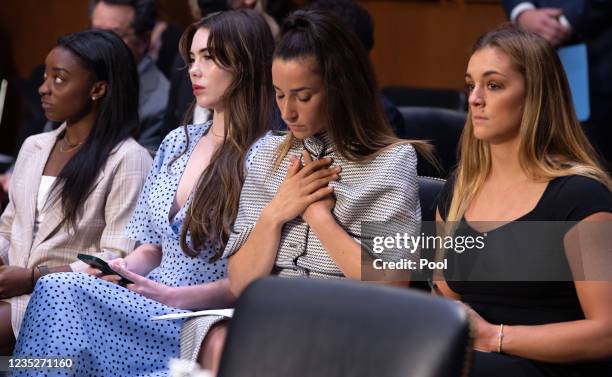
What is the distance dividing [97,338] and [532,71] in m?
1.24

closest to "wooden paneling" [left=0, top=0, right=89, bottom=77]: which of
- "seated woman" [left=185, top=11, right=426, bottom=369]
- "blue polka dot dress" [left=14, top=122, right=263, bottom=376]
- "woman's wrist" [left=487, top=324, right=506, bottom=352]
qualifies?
"blue polka dot dress" [left=14, top=122, right=263, bottom=376]

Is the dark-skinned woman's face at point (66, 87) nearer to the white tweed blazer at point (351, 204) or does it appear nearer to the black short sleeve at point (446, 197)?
the white tweed blazer at point (351, 204)

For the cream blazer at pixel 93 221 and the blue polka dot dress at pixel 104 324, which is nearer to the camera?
the blue polka dot dress at pixel 104 324

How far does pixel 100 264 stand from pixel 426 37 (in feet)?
9.79

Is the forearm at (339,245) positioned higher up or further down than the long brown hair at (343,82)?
further down

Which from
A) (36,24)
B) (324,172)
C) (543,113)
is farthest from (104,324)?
Result: (36,24)

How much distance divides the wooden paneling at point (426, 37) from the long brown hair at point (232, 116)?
7.64 feet

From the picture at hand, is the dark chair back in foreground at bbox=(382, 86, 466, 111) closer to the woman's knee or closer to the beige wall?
the beige wall

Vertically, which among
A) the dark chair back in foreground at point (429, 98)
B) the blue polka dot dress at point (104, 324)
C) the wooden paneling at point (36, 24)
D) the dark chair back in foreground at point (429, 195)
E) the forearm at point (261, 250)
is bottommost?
the blue polka dot dress at point (104, 324)

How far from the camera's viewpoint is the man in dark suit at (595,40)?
3811mm

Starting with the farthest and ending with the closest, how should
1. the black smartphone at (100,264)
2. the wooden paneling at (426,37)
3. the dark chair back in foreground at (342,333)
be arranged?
the wooden paneling at (426,37), the black smartphone at (100,264), the dark chair back in foreground at (342,333)

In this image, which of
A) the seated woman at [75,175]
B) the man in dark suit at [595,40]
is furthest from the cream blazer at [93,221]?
the man in dark suit at [595,40]

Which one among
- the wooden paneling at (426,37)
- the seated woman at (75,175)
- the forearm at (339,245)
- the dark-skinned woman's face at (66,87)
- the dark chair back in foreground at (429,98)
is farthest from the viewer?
the wooden paneling at (426,37)

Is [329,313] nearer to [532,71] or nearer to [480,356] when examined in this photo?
[480,356]
